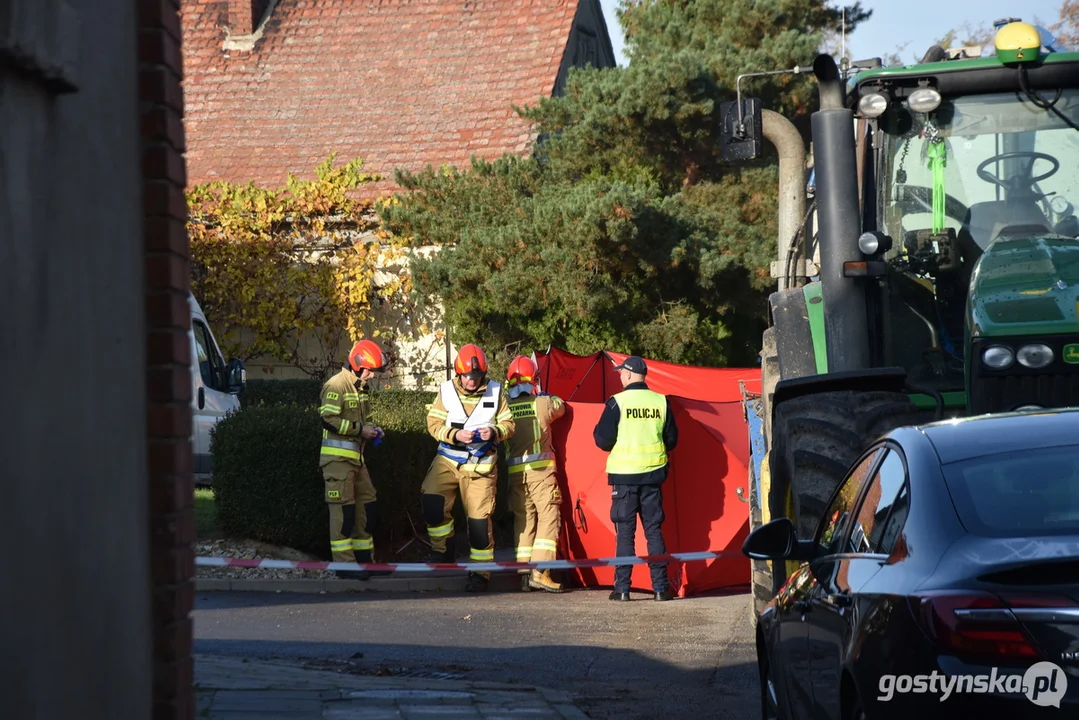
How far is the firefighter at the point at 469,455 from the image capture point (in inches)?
511

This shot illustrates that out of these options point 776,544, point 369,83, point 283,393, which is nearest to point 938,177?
point 776,544

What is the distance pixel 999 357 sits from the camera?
6.70m

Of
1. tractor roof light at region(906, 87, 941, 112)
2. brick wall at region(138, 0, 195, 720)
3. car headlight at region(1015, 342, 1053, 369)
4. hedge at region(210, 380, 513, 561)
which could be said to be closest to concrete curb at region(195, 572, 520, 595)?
hedge at region(210, 380, 513, 561)

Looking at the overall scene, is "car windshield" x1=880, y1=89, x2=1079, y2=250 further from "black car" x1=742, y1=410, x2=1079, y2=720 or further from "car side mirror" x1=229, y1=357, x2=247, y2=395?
"car side mirror" x1=229, y1=357, x2=247, y2=395

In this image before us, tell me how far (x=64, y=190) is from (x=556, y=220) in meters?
14.2

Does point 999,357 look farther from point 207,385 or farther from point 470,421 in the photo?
point 207,385

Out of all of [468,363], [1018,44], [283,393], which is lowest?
[283,393]

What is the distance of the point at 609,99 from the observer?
20500 millimetres

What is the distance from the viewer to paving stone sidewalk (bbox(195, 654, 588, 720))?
6.82 meters

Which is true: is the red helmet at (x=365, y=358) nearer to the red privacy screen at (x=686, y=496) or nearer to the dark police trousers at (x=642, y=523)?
the red privacy screen at (x=686, y=496)

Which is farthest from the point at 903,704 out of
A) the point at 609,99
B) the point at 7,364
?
the point at 609,99

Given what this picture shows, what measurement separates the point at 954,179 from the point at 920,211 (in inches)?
9.9

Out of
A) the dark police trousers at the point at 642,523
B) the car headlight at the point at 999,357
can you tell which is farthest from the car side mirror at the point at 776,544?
the dark police trousers at the point at 642,523

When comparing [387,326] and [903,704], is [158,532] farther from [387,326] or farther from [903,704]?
[387,326]
